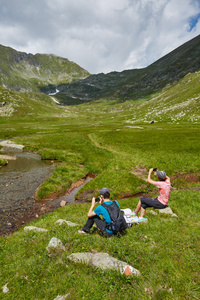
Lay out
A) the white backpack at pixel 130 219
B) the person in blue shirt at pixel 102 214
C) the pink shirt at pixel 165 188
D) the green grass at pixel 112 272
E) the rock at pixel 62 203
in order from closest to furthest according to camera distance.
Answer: the green grass at pixel 112 272
the person in blue shirt at pixel 102 214
the white backpack at pixel 130 219
the pink shirt at pixel 165 188
the rock at pixel 62 203

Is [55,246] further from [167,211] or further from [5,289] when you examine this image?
[167,211]

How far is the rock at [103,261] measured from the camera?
19.7 feet

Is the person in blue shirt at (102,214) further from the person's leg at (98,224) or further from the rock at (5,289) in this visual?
the rock at (5,289)

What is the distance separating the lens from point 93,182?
23516 mm

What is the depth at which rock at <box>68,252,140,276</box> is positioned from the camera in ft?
19.7

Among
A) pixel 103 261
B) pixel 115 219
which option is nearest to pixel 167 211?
pixel 115 219

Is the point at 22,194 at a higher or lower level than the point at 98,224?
lower

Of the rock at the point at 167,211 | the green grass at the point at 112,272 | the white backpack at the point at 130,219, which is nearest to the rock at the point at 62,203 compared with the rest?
the green grass at the point at 112,272

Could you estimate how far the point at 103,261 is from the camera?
258 inches

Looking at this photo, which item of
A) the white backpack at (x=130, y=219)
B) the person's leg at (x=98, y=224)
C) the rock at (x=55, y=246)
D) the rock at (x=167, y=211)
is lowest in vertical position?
the rock at (x=167, y=211)

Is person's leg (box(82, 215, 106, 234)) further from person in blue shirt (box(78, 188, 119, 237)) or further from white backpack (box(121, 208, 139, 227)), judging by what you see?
white backpack (box(121, 208, 139, 227))

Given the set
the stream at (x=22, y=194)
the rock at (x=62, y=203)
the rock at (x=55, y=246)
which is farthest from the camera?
the rock at (x=62, y=203)

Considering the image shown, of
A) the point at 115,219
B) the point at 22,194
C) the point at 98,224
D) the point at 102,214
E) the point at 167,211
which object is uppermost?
the point at 102,214

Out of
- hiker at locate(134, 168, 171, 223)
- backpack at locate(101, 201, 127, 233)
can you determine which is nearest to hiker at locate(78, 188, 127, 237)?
backpack at locate(101, 201, 127, 233)
